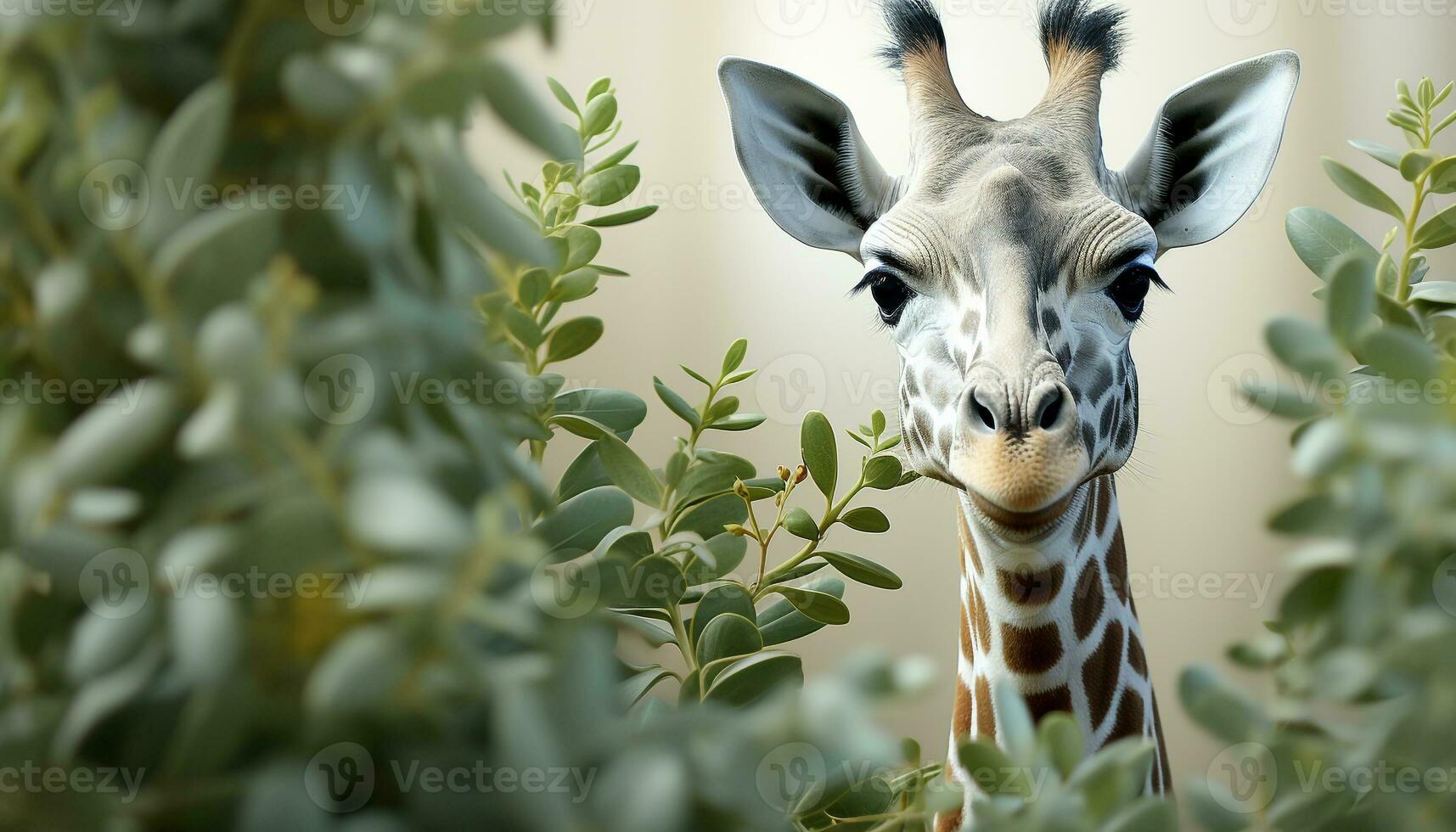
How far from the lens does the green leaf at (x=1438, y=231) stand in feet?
1.43

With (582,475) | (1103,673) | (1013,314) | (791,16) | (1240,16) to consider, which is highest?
(1240,16)

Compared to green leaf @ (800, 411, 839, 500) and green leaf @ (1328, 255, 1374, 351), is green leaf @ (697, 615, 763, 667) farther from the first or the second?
green leaf @ (1328, 255, 1374, 351)

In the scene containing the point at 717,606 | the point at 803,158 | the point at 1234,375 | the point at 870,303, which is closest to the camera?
the point at 717,606

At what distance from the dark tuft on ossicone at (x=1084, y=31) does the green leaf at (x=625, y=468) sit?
0.49 meters

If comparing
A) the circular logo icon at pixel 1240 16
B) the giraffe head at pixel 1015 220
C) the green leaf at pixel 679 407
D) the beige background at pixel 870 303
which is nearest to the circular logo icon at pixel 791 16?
the beige background at pixel 870 303

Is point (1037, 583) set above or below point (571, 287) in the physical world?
below

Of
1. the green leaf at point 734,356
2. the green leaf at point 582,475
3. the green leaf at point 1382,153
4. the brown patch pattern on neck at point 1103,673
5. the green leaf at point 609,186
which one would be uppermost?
the green leaf at point 1382,153

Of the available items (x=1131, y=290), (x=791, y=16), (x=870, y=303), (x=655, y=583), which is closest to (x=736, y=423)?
(x=655, y=583)

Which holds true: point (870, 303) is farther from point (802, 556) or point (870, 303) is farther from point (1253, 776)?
point (1253, 776)

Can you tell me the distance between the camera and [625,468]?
0.47m

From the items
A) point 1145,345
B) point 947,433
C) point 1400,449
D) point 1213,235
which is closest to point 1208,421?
point 1145,345

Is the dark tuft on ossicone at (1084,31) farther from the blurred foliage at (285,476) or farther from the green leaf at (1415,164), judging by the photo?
the blurred foliage at (285,476)

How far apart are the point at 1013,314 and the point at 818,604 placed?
8.2 inches

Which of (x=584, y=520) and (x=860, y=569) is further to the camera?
(x=860, y=569)
